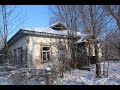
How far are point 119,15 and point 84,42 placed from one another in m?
6.51

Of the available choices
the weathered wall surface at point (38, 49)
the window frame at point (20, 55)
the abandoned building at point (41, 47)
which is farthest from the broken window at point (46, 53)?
the window frame at point (20, 55)

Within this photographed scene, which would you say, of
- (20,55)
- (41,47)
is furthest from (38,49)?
(20,55)

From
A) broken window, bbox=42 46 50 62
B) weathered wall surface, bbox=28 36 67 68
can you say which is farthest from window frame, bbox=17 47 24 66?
broken window, bbox=42 46 50 62

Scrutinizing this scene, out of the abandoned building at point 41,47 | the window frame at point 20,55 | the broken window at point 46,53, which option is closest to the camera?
the abandoned building at point 41,47

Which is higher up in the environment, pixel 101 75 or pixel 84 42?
pixel 84 42

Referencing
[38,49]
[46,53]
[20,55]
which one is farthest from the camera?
[20,55]

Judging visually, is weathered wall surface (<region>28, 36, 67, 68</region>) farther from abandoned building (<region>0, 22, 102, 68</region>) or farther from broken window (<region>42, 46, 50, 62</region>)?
broken window (<region>42, 46, 50, 62</region>)

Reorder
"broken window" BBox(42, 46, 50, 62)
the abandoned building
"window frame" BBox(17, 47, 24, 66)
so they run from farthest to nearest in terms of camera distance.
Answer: "window frame" BBox(17, 47, 24, 66) → "broken window" BBox(42, 46, 50, 62) → the abandoned building

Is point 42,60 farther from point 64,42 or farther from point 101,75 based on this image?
point 101,75

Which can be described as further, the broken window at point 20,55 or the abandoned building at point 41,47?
the broken window at point 20,55

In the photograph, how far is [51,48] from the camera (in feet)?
44.9

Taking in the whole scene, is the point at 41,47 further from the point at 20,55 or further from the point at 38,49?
the point at 20,55

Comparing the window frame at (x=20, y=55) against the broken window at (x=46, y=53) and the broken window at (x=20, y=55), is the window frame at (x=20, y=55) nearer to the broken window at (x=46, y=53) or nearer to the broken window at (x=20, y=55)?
the broken window at (x=20, y=55)
